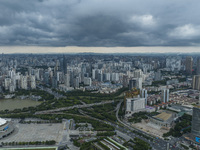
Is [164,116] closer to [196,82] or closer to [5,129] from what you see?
[5,129]

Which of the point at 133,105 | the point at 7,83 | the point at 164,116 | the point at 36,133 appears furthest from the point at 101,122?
the point at 7,83

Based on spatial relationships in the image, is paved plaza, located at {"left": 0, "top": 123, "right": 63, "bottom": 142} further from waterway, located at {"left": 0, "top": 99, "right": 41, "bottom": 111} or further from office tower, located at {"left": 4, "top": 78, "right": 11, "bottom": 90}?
office tower, located at {"left": 4, "top": 78, "right": 11, "bottom": 90}

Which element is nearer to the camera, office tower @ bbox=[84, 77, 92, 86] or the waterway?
the waterway

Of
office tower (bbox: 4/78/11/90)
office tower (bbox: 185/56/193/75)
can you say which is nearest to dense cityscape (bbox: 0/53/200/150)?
office tower (bbox: 4/78/11/90)

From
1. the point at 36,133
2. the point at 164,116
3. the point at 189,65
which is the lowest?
the point at 36,133

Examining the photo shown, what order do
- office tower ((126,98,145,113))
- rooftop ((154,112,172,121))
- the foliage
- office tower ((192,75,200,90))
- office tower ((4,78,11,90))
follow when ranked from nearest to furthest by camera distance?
the foliage < rooftop ((154,112,172,121)) < office tower ((126,98,145,113)) < office tower ((192,75,200,90)) < office tower ((4,78,11,90))

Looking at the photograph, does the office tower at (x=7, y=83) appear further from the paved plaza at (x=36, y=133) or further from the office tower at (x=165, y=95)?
the office tower at (x=165, y=95)
